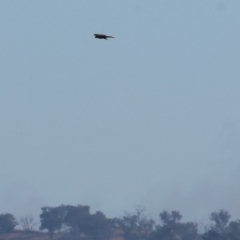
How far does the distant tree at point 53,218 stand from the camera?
159 meters

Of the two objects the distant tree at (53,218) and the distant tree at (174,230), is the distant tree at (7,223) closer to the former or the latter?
the distant tree at (53,218)

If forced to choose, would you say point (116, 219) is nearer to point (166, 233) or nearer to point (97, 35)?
point (166, 233)

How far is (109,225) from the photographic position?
15788cm

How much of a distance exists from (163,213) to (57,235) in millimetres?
19253

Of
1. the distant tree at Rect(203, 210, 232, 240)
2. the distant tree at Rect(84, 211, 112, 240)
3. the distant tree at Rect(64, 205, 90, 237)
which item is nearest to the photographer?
the distant tree at Rect(203, 210, 232, 240)

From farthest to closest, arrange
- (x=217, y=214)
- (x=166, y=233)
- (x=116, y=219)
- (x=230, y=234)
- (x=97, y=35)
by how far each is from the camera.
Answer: (x=116, y=219) < (x=217, y=214) < (x=166, y=233) < (x=230, y=234) < (x=97, y=35)

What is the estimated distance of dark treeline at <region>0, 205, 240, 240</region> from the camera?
13962 cm

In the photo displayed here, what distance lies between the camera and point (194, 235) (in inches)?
5536

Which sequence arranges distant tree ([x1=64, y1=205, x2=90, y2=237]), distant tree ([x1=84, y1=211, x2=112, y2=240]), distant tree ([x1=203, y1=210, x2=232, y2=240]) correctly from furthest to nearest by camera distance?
distant tree ([x1=64, y1=205, x2=90, y2=237]) < distant tree ([x1=84, y1=211, x2=112, y2=240]) < distant tree ([x1=203, y1=210, x2=232, y2=240])

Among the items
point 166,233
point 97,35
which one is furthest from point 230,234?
point 97,35

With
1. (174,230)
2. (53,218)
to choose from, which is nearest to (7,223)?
(53,218)

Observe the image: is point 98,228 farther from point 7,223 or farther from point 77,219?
point 7,223

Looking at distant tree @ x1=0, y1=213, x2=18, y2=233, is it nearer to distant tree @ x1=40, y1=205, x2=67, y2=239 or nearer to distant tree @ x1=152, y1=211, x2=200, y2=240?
distant tree @ x1=40, y1=205, x2=67, y2=239

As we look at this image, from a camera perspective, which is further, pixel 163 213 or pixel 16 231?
pixel 16 231
